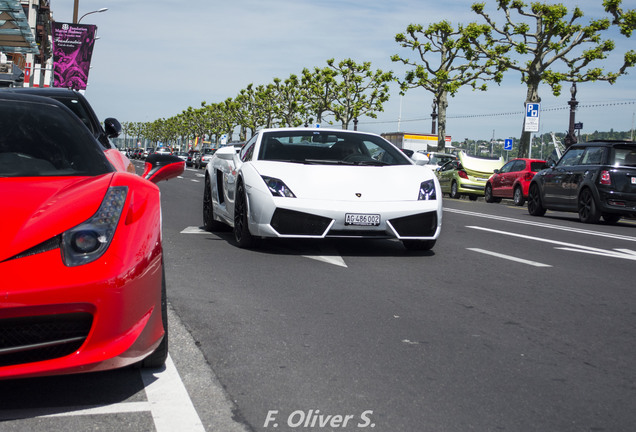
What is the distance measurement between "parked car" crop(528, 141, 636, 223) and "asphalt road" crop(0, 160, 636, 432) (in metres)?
8.03

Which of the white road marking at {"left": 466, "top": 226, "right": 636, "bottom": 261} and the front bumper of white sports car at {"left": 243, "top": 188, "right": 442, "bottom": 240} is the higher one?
the front bumper of white sports car at {"left": 243, "top": 188, "right": 442, "bottom": 240}

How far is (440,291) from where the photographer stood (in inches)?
259

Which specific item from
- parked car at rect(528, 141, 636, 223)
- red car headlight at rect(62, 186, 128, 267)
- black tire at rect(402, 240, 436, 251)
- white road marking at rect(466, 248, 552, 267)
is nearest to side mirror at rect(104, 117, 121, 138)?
black tire at rect(402, 240, 436, 251)

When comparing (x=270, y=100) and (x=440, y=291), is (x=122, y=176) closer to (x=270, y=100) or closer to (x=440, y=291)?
(x=440, y=291)

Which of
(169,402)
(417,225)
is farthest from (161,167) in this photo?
(417,225)

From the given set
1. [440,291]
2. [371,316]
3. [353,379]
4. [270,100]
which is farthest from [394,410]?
[270,100]

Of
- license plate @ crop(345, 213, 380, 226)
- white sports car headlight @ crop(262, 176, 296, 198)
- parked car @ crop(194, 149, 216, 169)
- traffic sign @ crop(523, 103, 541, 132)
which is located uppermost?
traffic sign @ crop(523, 103, 541, 132)

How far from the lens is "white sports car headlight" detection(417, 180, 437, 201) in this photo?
8.56m

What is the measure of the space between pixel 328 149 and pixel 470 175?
67.5 ft

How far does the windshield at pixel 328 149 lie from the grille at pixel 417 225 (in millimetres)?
886

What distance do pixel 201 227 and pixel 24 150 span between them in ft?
24.4

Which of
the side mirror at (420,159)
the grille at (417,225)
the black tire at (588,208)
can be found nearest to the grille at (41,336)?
the grille at (417,225)

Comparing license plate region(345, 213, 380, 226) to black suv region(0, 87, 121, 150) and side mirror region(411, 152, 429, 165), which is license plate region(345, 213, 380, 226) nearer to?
side mirror region(411, 152, 429, 165)

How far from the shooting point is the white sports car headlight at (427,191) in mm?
8562
